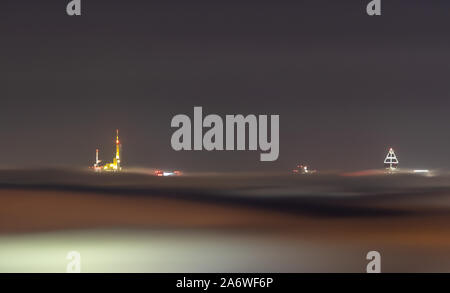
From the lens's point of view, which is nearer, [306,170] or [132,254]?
[132,254]

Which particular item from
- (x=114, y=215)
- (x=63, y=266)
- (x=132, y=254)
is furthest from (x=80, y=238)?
(x=114, y=215)

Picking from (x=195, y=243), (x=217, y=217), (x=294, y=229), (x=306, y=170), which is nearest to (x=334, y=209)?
(x=217, y=217)

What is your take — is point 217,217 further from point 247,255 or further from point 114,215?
point 247,255

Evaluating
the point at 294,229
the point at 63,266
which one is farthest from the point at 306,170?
the point at 63,266

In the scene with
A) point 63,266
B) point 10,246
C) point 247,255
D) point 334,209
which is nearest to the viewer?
point 63,266
